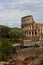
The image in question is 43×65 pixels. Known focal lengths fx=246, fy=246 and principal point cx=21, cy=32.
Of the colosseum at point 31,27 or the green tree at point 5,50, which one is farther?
the colosseum at point 31,27

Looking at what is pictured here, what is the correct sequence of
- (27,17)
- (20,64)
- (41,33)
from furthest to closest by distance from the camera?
(27,17)
(41,33)
(20,64)

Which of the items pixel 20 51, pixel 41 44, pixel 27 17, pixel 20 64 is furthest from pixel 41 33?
pixel 20 64

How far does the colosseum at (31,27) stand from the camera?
104694 millimetres

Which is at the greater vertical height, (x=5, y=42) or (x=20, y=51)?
(x=5, y=42)

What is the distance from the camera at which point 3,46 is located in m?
54.0

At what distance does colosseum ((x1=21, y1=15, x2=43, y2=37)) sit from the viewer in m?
105

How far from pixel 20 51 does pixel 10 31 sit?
26494 mm

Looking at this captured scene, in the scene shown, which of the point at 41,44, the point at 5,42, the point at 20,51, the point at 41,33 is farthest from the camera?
the point at 41,33

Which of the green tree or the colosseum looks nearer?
the green tree

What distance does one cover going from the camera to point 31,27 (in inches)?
4220

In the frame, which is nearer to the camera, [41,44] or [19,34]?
[41,44]

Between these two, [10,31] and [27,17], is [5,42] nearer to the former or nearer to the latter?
[10,31]

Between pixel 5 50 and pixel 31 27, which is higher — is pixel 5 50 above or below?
above

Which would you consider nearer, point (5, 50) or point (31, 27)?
point (5, 50)
